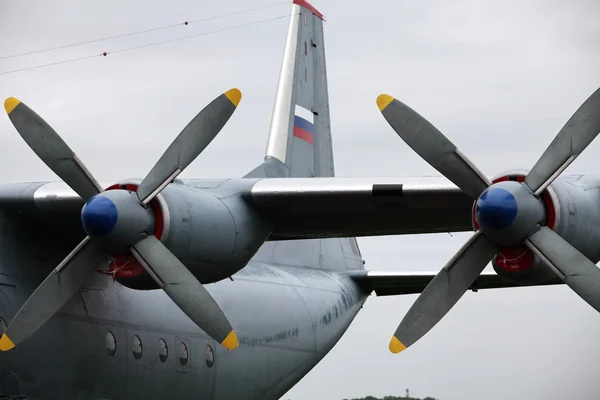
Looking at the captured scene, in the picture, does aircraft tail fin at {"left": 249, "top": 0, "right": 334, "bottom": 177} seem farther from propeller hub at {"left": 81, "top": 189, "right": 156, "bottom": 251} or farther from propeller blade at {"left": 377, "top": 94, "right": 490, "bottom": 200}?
propeller hub at {"left": 81, "top": 189, "right": 156, "bottom": 251}

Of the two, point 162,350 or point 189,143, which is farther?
point 162,350

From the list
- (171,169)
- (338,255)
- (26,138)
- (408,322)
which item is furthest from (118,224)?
(338,255)

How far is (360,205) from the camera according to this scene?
43.2ft

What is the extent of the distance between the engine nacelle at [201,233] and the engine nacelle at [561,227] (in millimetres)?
2782

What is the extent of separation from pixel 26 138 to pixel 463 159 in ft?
16.0

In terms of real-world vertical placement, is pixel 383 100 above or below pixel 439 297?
above

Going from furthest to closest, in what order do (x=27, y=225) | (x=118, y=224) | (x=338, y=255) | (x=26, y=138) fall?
(x=338, y=255) → (x=27, y=225) → (x=26, y=138) → (x=118, y=224)

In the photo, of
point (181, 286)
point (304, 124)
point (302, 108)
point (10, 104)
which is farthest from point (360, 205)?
point (302, 108)

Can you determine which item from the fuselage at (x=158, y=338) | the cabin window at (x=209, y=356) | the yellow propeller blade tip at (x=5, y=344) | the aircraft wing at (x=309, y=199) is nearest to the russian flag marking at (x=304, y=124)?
the fuselage at (x=158, y=338)

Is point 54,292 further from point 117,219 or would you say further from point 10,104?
point 10,104

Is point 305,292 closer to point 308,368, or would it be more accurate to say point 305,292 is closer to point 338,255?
point 308,368

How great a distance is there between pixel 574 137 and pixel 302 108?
340 inches

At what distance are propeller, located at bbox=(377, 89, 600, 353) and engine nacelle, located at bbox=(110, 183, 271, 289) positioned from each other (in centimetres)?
208

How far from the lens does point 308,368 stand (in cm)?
1727
